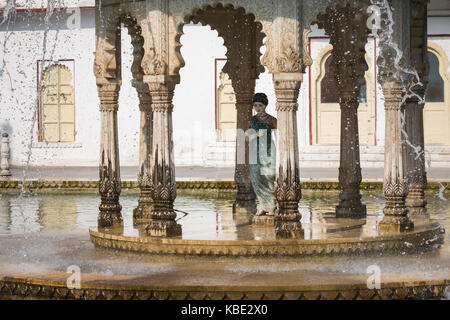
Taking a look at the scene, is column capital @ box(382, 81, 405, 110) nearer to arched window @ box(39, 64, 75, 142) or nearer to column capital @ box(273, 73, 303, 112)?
column capital @ box(273, 73, 303, 112)

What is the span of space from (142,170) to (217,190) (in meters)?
5.20

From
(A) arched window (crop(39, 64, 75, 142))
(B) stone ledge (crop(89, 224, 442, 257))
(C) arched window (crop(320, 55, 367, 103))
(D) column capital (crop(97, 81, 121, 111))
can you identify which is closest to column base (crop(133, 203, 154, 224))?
(D) column capital (crop(97, 81, 121, 111))

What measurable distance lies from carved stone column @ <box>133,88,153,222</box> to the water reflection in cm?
21

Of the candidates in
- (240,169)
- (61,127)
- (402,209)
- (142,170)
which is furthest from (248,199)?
(61,127)

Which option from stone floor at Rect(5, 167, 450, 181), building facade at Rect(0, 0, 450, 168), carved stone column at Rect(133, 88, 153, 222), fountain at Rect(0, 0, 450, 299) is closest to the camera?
fountain at Rect(0, 0, 450, 299)

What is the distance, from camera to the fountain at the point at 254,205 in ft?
20.0

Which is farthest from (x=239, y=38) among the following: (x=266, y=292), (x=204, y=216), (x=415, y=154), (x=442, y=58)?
(x=442, y=58)

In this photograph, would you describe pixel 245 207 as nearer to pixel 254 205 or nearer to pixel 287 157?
pixel 254 205

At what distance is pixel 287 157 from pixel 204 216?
7.35 feet

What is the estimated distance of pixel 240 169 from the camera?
9.34 metres

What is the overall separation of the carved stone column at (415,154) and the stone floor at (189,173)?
598 cm

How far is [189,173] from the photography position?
1780 cm

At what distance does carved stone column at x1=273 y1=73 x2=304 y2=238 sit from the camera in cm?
725
